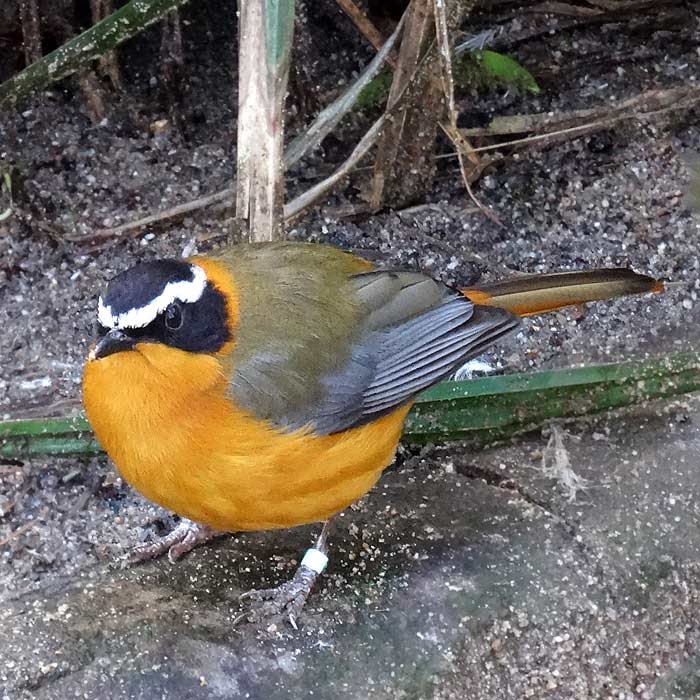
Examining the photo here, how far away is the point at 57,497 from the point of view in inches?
144

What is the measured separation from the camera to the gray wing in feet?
10.6

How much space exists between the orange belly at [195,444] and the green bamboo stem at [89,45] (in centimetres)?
141

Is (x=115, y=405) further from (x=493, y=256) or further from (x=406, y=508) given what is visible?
(x=493, y=256)

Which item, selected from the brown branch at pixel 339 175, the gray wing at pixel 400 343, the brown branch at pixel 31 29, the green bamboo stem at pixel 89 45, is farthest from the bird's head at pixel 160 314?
the brown branch at pixel 31 29

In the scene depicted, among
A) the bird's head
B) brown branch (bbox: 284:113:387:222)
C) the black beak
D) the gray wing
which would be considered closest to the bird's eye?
the bird's head

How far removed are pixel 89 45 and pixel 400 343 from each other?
1582 mm

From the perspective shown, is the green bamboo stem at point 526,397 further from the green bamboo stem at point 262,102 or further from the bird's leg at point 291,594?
the green bamboo stem at point 262,102

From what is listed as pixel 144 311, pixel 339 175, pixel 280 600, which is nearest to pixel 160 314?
pixel 144 311

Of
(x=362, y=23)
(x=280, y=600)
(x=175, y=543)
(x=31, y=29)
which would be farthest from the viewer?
(x=31, y=29)

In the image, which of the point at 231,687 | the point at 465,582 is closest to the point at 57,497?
the point at 231,687

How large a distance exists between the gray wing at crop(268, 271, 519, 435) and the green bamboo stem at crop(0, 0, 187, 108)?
1224 mm

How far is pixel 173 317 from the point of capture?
9.29 ft

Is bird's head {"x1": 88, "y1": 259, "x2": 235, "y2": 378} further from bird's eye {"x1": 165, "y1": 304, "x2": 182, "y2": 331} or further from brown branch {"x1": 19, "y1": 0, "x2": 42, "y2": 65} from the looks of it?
brown branch {"x1": 19, "y1": 0, "x2": 42, "y2": 65}

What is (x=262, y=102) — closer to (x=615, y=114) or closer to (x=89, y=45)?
(x=89, y=45)
